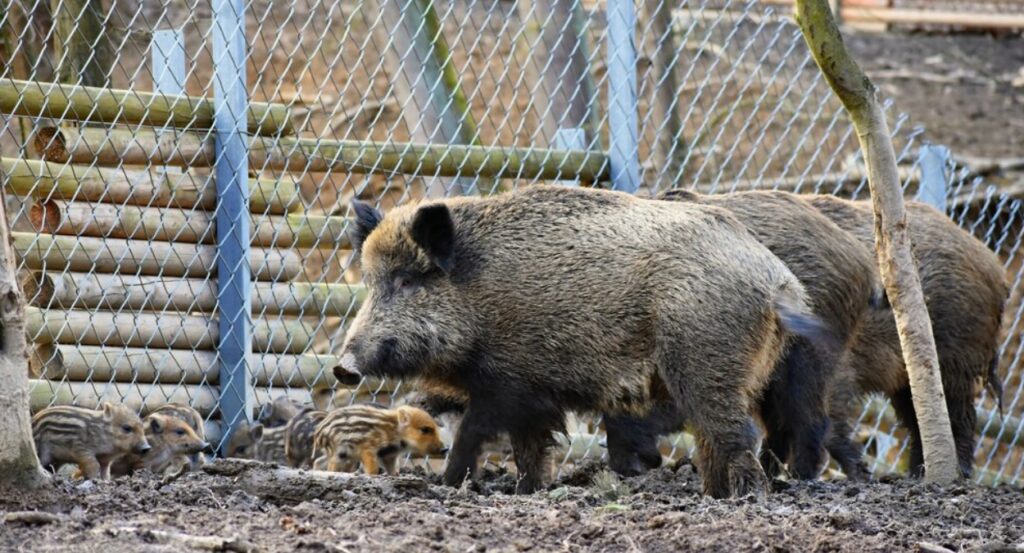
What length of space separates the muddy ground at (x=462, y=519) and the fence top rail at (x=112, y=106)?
6.36ft

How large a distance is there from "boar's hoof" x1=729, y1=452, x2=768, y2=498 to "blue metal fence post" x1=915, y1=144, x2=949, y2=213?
4.22 m

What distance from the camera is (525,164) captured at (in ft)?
25.8

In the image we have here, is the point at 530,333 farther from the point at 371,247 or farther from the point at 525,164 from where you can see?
the point at 525,164

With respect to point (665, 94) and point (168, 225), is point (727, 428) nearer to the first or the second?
point (168, 225)

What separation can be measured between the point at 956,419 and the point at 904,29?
41.6 ft

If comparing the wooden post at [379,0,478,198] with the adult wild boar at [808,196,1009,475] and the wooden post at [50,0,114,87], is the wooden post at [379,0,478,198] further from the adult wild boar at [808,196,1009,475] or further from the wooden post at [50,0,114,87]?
the adult wild boar at [808,196,1009,475]

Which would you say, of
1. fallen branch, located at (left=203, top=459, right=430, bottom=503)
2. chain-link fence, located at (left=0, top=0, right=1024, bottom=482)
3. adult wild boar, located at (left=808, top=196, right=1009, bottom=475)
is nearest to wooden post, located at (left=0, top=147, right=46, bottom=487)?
fallen branch, located at (left=203, top=459, right=430, bottom=503)

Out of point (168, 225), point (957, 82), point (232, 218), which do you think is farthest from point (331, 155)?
point (957, 82)

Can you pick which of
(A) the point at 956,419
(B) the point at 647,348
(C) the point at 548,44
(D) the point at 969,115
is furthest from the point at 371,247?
(D) the point at 969,115

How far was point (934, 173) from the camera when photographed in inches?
368

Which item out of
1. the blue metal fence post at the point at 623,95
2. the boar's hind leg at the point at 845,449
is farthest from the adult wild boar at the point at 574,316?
the boar's hind leg at the point at 845,449

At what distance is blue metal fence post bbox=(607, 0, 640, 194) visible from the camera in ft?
26.4

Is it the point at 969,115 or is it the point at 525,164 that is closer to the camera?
the point at 525,164

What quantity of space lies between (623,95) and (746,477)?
10.1 feet
